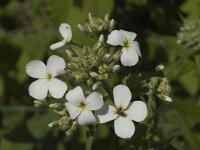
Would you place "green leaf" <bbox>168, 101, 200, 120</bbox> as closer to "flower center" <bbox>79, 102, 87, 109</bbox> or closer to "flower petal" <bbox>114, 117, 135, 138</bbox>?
"flower petal" <bbox>114, 117, 135, 138</bbox>

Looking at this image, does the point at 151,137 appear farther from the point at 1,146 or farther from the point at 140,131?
the point at 1,146

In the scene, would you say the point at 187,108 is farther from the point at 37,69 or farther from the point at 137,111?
the point at 37,69

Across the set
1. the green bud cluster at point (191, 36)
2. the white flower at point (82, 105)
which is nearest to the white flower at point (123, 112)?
the white flower at point (82, 105)

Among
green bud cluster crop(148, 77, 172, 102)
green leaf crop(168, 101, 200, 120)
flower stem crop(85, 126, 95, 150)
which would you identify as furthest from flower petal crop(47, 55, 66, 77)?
green leaf crop(168, 101, 200, 120)

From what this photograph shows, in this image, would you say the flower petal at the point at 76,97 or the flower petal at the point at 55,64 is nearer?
the flower petal at the point at 76,97

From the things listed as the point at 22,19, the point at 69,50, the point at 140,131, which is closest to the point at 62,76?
the point at 69,50

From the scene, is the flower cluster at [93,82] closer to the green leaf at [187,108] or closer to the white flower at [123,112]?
the white flower at [123,112]

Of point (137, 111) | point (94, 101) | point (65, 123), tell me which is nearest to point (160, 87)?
point (137, 111)
